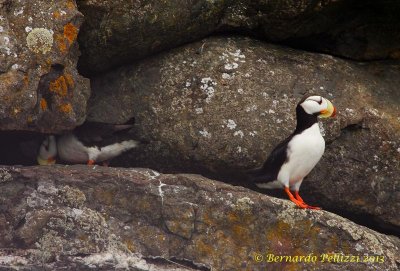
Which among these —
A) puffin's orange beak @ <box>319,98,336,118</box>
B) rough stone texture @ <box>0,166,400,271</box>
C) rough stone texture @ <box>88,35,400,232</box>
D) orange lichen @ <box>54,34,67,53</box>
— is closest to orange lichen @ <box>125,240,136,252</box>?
rough stone texture @ <box>0,166,400,271</box>

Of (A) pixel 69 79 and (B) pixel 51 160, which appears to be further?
(B) pixel 51 160

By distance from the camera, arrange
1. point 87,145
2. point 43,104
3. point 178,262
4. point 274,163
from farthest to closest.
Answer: point 87,145
point 274,163
point 43,104
point 178,262

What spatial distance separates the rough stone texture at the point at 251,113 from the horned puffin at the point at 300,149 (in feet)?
1.03

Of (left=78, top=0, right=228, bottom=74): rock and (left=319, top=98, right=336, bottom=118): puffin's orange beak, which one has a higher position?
(left=78, top=0, right=228, bottom=74): rock

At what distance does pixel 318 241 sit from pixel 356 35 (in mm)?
3132

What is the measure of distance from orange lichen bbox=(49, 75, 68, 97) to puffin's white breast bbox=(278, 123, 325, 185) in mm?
2791

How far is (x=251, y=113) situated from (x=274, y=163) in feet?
2.52

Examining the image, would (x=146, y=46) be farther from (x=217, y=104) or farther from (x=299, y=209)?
(x=299, y=209)

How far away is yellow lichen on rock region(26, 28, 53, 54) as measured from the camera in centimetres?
802

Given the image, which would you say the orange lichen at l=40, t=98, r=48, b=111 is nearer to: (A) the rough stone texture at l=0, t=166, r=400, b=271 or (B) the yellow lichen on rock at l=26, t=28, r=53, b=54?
(B) the yellow lichen on rock at l=26, t=28, r=53, b=54

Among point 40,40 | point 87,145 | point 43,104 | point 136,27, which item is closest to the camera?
point 40,40

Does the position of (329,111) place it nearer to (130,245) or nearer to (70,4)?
(130,245)

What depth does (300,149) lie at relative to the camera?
27.7ft

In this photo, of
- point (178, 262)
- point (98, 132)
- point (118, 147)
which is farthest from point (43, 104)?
point (178, 262)
